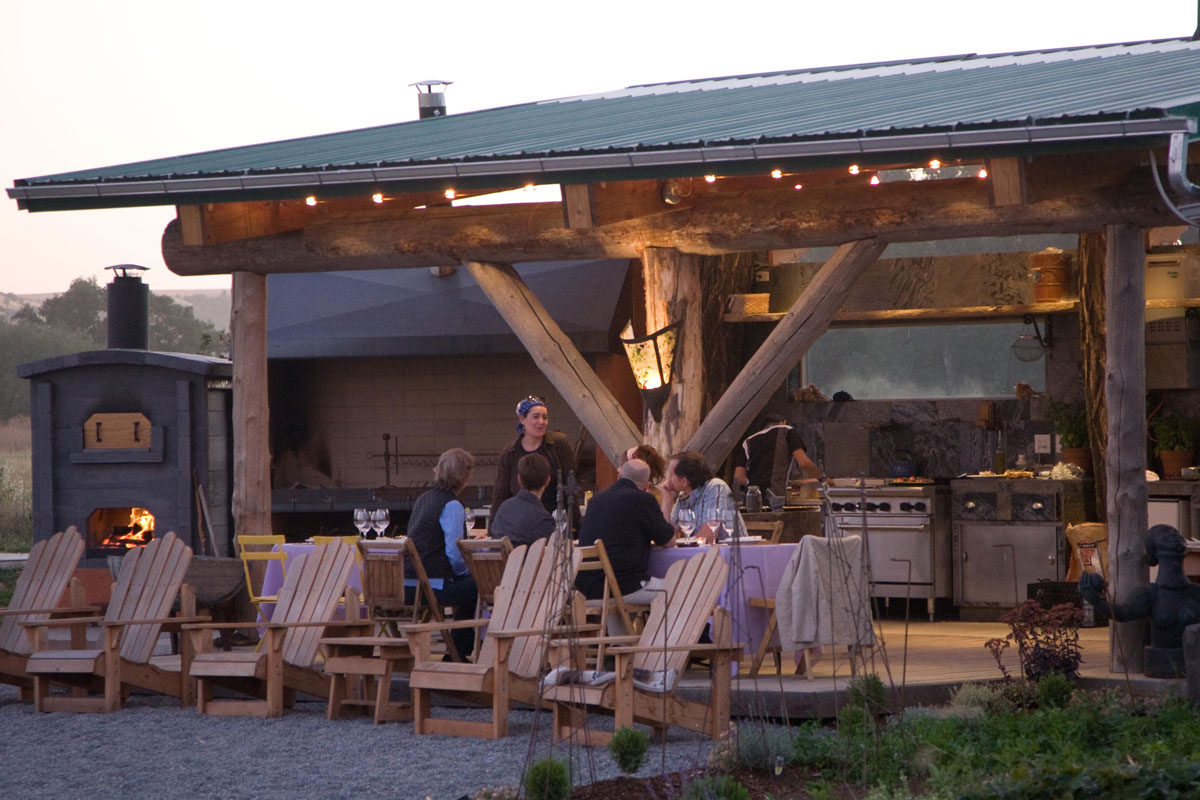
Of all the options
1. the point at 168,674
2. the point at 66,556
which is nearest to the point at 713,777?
the point at 168,674

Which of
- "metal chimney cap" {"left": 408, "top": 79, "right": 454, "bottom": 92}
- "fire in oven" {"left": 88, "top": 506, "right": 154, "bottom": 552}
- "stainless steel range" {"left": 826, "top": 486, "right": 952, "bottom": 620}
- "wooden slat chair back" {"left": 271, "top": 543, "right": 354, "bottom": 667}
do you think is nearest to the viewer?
"wooden slat chair back" {"left": 271, "top": 543, "right": 354, "bottom": 667}

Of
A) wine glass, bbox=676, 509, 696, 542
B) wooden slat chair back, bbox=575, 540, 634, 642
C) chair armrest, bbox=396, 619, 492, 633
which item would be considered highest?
wine glass, bbox=676, 509, 696, 542

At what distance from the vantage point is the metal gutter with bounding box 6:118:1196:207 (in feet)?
21.0

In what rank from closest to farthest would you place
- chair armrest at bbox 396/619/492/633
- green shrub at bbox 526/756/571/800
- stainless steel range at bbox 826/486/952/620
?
green shrub at bbox 526/756/571/800, chair armrest at bbox 396/619/492/633, stainless steel range at bbox 826/486/952/620

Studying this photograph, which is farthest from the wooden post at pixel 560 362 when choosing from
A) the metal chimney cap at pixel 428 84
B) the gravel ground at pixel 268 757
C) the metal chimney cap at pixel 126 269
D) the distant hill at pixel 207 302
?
the distant hill at pixel 207 302

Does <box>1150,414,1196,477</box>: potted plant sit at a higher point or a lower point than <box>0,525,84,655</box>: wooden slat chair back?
higher

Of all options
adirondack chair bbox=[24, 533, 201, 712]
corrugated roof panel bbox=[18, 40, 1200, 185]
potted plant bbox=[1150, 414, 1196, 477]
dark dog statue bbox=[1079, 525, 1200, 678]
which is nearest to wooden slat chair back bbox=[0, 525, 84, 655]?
adirondack chair bbox=[24, 533, 201, 712]

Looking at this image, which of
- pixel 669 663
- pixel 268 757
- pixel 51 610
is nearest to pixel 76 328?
pixel 51 610

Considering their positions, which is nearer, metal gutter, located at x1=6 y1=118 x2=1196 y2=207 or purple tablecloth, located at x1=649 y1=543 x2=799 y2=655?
metal gutter, located at x1=6 y1=118 x2=1196 y2=207

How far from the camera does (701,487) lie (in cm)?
818

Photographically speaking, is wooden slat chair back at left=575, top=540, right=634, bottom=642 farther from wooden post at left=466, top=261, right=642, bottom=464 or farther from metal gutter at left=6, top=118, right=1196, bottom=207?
metal gutter at left=6, top=118, right=1196, bottom=207

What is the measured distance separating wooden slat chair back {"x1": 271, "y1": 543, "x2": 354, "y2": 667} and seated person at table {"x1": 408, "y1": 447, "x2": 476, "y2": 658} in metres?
0.49

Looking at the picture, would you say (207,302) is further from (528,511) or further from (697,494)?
(528,511)

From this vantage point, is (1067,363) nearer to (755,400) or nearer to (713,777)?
(755,400)
